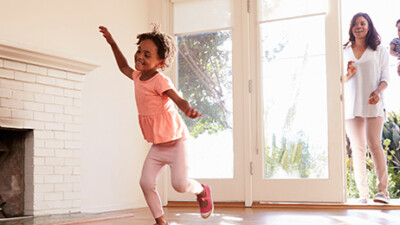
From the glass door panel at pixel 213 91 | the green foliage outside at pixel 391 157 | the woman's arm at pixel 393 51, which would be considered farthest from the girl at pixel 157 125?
the woman's arm at pixel 393 51

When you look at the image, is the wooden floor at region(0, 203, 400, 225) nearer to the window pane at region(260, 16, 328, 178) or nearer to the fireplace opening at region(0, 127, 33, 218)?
the fireplace opening at region(0, 127, 33, 218)

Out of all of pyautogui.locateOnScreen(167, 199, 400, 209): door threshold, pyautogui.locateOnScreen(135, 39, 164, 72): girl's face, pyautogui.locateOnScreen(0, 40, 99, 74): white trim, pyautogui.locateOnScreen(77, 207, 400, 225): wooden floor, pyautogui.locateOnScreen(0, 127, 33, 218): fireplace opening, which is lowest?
pyautogui.locateOnScreen(167, 199, 400, 209): door threshold

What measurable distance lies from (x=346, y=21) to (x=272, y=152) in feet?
12.1

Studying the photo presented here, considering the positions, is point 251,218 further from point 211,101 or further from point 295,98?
point 211,101

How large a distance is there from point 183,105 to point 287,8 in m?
2.64

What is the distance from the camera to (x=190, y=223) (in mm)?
3197

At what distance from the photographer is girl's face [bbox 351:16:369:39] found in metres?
4.79

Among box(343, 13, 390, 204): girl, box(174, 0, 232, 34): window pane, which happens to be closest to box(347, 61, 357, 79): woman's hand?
box(343, 13, 390, 204): girl

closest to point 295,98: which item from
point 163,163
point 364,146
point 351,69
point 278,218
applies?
point 351,69

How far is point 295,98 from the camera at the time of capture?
15.1 feet

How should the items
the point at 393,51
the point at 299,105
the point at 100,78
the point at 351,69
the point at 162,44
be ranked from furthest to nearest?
1. the point at 393,51
2. the point at 351,69
3. the point at 299,105
4. the point at 100,78
5. the point at 162,44

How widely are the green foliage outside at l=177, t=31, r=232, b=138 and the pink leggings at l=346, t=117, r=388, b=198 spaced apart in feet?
3.72

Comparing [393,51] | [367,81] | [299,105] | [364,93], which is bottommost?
[299,105]

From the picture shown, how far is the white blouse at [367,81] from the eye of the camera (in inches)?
185
